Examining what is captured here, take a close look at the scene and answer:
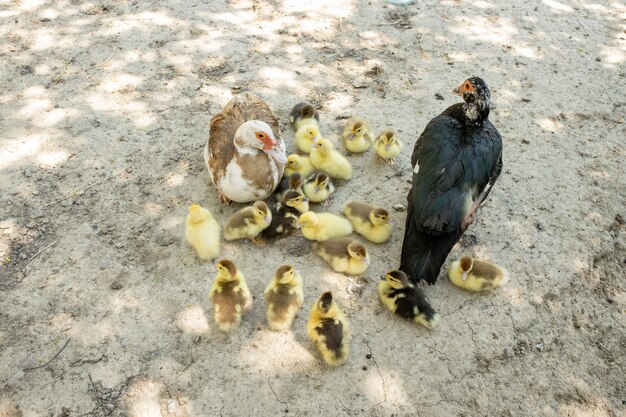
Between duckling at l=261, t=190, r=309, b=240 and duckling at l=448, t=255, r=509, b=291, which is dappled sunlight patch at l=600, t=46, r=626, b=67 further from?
duckling at l=261, t=190, r=309, b=240

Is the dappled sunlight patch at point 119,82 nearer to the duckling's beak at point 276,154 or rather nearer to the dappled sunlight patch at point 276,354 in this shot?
the duckling's beak at point 276,154

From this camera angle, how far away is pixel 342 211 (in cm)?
457

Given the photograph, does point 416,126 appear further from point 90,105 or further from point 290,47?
point 90,105

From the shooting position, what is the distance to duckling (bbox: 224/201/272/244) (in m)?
4.12

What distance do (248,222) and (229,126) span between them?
3.39ft

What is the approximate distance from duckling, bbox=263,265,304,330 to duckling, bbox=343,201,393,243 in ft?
2.89

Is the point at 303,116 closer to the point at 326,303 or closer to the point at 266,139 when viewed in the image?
the point at 266,139

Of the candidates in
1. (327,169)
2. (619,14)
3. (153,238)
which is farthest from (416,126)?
(619,14)

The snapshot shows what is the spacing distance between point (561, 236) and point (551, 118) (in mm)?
1873

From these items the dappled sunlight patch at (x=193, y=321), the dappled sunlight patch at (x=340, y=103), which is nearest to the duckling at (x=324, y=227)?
the dappled sunlight patch at (x=193, y=321)

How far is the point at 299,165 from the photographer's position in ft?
15.9

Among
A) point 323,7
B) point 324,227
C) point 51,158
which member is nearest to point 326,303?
point 324,227

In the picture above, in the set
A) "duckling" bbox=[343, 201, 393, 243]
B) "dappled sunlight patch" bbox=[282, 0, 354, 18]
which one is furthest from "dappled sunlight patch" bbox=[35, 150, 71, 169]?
"dappled sunlight patch" bbox=[282, 0, 354, 18]

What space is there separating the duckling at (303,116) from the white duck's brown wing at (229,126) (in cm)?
46
